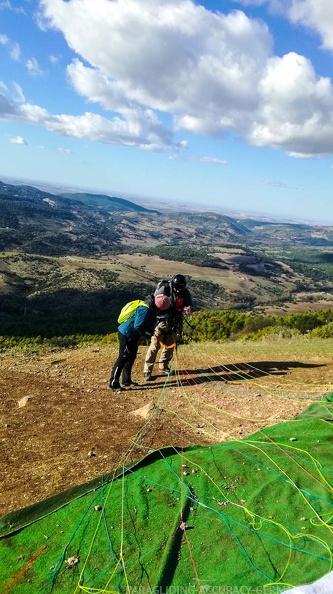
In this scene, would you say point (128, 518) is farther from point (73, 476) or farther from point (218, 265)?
point (218, 265)

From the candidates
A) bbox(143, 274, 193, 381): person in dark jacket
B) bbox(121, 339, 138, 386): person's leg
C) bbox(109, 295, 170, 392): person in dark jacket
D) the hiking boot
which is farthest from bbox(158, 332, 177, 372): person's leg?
the hiking boot

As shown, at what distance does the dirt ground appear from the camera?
17.7 ft

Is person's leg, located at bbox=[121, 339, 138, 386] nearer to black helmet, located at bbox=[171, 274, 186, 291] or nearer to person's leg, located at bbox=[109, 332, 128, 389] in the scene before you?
person's leg, located at bbox=[109, 332, 128, 389]

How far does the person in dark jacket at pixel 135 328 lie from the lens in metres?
8.08

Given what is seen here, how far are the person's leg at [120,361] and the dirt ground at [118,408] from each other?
23 centimetres

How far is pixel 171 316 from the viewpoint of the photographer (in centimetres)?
889

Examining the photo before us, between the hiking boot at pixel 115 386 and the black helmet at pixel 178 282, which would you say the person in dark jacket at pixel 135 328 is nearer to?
the hiking boot at pixel 115 386

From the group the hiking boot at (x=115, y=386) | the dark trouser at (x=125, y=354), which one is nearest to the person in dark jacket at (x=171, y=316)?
the dark trouser at (x=125, y=354)

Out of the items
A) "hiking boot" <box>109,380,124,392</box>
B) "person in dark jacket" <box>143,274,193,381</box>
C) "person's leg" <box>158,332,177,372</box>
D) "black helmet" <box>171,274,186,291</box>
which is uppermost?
"black helmet" <box>171,274,186,291</box>

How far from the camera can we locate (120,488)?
4.70m

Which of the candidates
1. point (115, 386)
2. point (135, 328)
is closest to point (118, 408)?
point (115, 386)

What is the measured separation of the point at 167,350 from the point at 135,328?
1.90 metres

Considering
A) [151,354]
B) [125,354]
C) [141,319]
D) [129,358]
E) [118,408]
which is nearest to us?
[118,408]

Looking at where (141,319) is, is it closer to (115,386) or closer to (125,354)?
(125,354)
